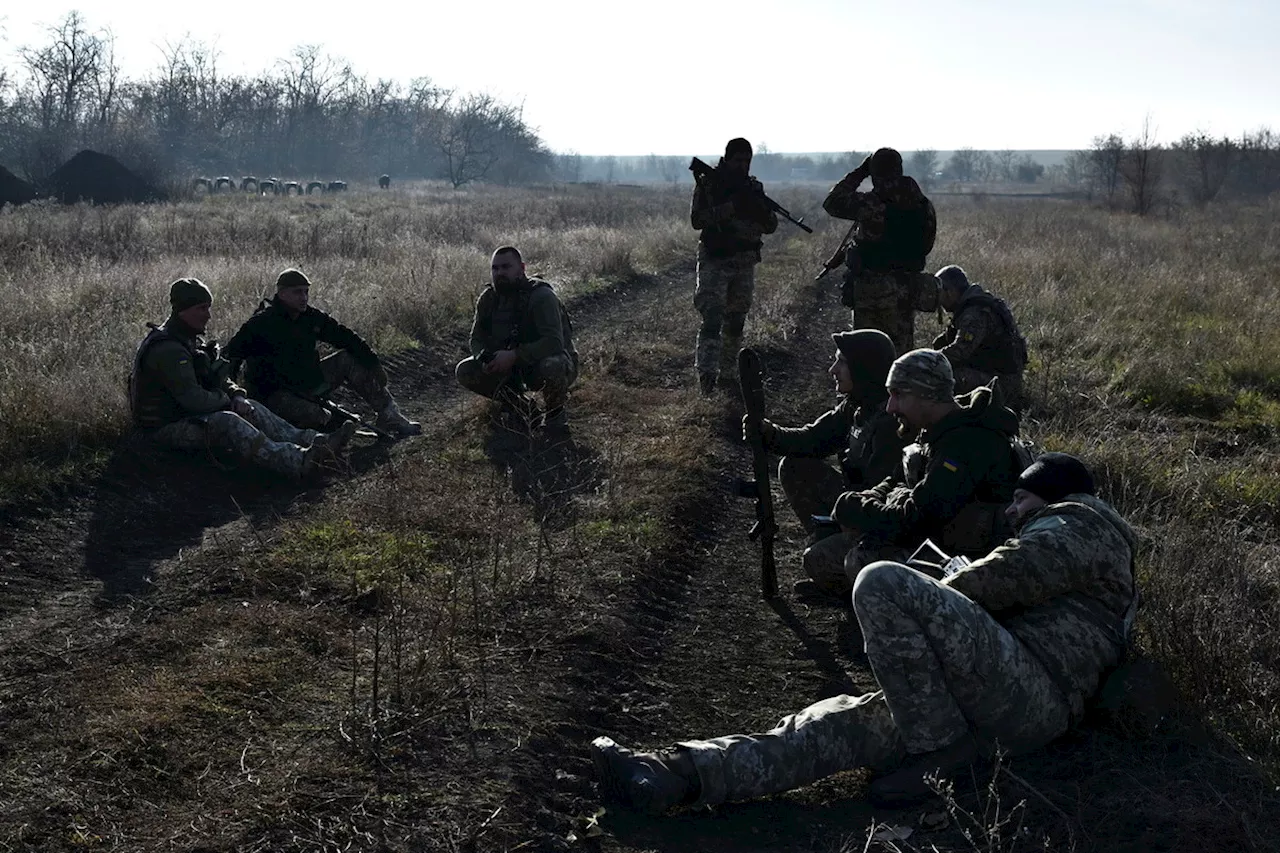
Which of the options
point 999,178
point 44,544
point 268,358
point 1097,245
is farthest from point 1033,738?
point 999,178

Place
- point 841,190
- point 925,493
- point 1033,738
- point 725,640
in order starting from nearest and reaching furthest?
point 1033,738, point 925,493, point 725,640, point 841,190

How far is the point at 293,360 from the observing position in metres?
8.62

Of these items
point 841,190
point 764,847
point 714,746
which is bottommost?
point 764,847

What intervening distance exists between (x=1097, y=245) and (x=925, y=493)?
2193cm

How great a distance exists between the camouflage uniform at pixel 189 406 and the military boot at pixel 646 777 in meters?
4.28

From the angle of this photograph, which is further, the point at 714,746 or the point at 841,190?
the point at 841,190

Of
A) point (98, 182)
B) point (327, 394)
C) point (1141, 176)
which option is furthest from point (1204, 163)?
point (327, 394)

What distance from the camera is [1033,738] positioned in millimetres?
3902

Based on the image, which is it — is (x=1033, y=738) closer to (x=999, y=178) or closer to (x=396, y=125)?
(x=396, y=125)

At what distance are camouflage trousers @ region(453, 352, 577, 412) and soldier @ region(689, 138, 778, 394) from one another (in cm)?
163

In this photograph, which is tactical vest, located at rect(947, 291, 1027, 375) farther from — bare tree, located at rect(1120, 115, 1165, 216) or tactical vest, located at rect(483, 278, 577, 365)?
bare tree, located at rect(1120, 115, 1165, 216)

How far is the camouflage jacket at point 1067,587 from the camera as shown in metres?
3.82

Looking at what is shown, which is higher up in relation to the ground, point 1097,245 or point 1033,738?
point 1097,245

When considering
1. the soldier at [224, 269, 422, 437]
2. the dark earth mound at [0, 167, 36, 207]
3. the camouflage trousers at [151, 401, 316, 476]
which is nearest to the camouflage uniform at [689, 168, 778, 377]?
the soldier at [224, 269, 422, 437]
